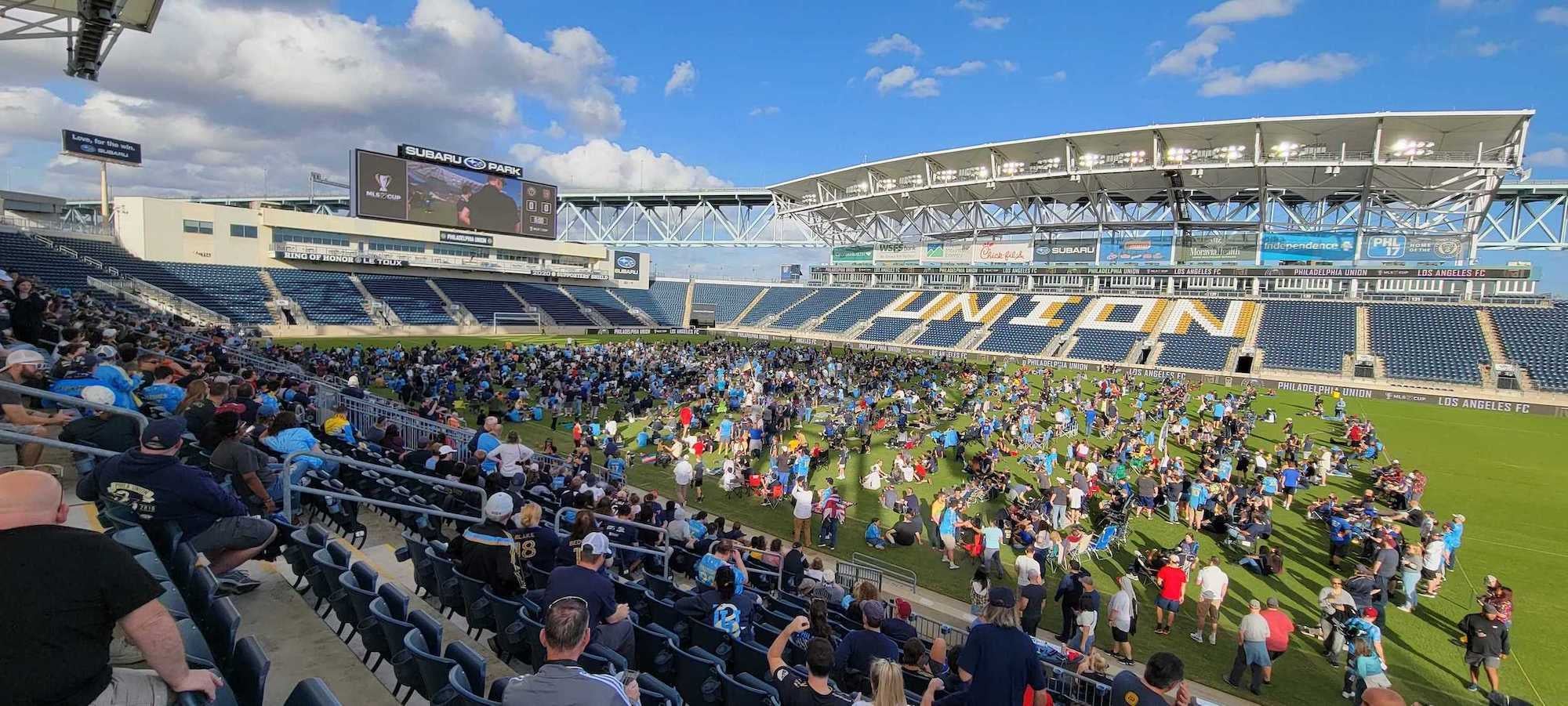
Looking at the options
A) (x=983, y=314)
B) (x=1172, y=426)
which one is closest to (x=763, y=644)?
(x=1172, y=426)

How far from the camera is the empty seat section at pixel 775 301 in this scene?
205 feet

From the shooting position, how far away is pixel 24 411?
5.27 metres

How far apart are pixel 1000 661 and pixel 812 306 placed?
56737mm

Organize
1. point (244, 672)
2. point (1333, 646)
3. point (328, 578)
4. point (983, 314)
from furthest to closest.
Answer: point (983, 314) < point (1333, 646) < point (328, 578) < point (244, 672)

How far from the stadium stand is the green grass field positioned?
44016 mm

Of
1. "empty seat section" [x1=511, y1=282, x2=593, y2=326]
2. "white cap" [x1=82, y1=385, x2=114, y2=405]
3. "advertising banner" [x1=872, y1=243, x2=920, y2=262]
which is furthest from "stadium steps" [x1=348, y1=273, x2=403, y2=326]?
"white cap" [x1=82, y1=385, x2=114, y2=405]

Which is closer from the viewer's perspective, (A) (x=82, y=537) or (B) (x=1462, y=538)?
(A) (x=82, y=537)

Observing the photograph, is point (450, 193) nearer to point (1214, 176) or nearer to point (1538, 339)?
point (1214, 176)

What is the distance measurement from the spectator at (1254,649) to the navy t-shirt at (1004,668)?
5.12 m

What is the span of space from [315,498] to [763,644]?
5.75m

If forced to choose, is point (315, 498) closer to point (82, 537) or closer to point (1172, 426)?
point (82, 537)

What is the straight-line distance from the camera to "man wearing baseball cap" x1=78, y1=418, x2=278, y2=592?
3.90m

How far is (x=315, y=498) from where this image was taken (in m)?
7.78


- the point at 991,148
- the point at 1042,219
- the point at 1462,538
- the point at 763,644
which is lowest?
the point at 1462,538
